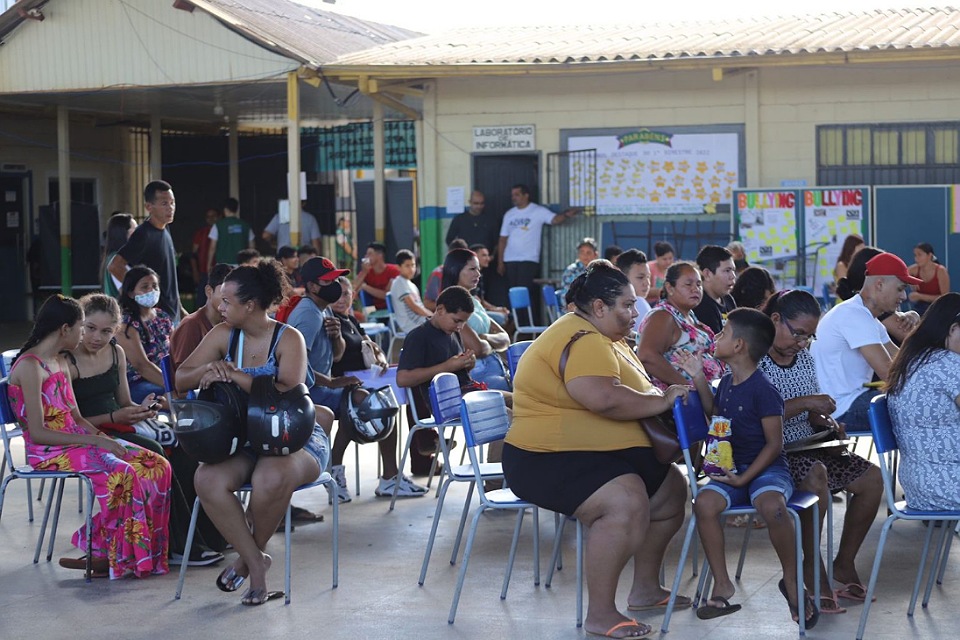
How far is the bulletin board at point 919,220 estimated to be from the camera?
45.2 ft

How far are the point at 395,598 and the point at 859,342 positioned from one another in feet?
8.23

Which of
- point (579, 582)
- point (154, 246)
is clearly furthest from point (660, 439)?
point (154, 246)

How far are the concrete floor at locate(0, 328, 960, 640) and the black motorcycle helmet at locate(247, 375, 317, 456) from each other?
26.0 inches

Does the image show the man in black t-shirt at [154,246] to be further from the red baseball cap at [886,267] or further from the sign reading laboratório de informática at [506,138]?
the sign reading laboratório de informática at [506,138]

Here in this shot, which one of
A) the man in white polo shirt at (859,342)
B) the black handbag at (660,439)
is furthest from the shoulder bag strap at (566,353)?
the man in white polo shirt at (859,342)

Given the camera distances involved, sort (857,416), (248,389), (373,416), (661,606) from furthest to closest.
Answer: (373,416)
(857,416)
(248,389)
(661,606)

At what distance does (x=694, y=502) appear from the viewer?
507cm

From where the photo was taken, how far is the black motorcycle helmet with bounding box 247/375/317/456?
17.8 feet

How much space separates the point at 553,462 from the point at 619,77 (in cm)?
1045

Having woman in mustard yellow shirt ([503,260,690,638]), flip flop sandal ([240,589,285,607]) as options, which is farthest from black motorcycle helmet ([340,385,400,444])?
woman in mustard yellow shirt ([503,260,690,638])

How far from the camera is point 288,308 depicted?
7.55 meters

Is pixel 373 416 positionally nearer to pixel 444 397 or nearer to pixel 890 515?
pixel 444 397

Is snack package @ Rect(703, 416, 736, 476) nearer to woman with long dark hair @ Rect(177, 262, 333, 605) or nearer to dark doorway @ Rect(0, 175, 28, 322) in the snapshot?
woman with long dark hair @ Rect(177, 262, 333, 605)

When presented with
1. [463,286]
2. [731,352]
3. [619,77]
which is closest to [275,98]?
[619,77]
